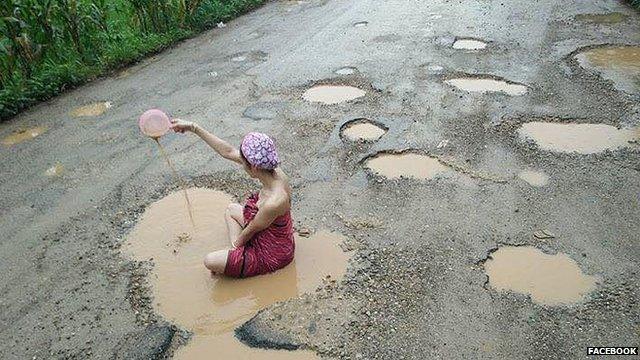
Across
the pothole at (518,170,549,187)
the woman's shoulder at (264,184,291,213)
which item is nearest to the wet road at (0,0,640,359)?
the pothole at (518,170,549,187)

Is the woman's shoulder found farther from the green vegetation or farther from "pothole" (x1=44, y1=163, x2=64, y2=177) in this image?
the green vegetation

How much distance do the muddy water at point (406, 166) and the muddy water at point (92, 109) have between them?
3.47 meters

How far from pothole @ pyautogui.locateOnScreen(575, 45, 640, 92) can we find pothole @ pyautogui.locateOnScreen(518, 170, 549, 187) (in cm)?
226

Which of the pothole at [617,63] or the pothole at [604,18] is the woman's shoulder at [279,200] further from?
the pothole at [604,18]

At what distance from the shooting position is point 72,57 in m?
7.10

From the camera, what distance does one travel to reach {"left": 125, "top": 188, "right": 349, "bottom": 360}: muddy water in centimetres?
311

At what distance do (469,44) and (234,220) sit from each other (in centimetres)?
514

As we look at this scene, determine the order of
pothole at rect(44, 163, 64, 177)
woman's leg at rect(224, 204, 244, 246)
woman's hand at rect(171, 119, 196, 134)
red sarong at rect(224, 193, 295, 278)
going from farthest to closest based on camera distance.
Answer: pothole at rect(44, 163, 64, 177), woman's leg at rect(224, 204, 244, 246), woman's hand at rect(171, 119, 196, 134), red sarong at rect(224, 193, 295, 278)

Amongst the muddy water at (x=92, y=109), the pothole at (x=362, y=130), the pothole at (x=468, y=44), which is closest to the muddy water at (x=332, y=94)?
the pothole at (x=362, y=130)

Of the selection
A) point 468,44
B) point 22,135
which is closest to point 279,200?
point 22,135

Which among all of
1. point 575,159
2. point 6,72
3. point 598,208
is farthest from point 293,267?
point 6,72

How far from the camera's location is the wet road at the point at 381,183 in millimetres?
3141

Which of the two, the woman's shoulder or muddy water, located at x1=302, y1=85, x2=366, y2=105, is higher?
the woman's shoulder

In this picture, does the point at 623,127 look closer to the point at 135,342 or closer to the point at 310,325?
the point at 310,325
